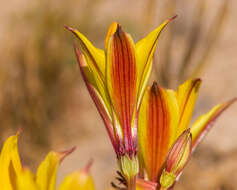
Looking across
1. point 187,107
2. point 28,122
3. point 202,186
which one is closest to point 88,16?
point 28,122

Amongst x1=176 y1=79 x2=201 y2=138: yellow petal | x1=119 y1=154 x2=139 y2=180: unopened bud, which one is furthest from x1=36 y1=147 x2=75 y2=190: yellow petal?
x1=176 y1=79 x2=201 y2=138: yellow petal

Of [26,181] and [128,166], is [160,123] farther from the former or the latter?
[26,181]

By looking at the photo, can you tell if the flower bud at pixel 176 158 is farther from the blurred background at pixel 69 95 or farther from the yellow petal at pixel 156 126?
the blurred background at pixel 69 95

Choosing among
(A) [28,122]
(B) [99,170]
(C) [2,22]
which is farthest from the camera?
(C) [2,22]

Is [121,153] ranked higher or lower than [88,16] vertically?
lower

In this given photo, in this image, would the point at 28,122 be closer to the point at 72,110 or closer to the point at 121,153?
the point at 72,110

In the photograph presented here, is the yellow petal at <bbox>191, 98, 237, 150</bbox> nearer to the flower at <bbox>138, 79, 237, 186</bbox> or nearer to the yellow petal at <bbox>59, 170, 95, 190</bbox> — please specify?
the flower at <bbox>138, 79, 237, 186</bbox>

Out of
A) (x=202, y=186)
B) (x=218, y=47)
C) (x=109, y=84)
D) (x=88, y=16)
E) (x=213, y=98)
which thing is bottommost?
(x=202, y=186)

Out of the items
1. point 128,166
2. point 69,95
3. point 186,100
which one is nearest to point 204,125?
point 186,100

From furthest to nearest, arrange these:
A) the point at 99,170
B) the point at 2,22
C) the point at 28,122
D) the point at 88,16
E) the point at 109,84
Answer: the point at 2,22 < the point at 88,16 < the point at 28,122 < the point at 99,170 < the point at 109,84
